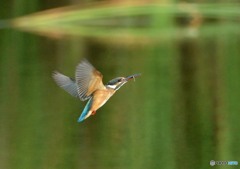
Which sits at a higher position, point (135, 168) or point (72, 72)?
point (72, 72)

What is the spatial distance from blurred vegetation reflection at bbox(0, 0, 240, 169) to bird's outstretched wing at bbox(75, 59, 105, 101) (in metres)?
0.31

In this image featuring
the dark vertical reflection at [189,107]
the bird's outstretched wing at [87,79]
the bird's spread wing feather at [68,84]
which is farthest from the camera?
the dark vertical reflection at [189,107]

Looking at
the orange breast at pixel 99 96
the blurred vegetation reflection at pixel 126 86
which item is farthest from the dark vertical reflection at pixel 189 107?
the orange breast at pixel 99 96

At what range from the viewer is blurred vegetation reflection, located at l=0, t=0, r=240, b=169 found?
2.32 m

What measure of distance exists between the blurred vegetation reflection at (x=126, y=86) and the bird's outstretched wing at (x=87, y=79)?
1.02 ft

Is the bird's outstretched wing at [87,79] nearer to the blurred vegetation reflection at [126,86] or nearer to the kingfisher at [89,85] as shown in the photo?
the kingfisher at [89,85]

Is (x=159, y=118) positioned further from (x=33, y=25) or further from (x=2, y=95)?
(x=33, y=25)

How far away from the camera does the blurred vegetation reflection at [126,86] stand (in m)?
2.32

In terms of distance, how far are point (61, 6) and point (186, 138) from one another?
2.12m

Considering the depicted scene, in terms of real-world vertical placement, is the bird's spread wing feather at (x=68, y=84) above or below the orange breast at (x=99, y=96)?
above

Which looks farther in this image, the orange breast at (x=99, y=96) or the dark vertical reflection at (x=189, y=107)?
the dark vertical reflection at (x=189, y=107)

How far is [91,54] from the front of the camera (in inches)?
139

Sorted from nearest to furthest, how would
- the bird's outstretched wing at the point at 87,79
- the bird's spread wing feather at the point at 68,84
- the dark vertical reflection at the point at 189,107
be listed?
the bird's outstretched wing at the point at 87,79, the bird's spread wing feather at the point at 68,84, the dark vertical reflection at the point at 189,107

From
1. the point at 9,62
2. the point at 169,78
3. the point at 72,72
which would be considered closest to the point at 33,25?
the point at 9,62
